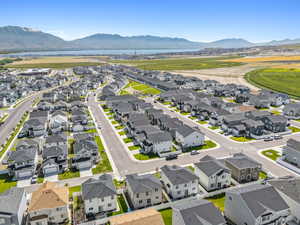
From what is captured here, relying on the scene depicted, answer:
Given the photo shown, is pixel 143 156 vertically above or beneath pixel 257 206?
beneath

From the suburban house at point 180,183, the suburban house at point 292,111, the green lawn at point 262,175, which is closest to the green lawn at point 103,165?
the suburban house at point 180,183

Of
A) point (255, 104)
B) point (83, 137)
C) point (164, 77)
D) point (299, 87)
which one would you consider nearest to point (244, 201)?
point (83, 137)

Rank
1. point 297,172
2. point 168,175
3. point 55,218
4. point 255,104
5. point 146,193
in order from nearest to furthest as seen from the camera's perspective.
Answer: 1. point 55,218
2. point 146,193
3. point 168,175
4. point 297,172
5. point 255,104

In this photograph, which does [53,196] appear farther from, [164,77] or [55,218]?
[164,77]

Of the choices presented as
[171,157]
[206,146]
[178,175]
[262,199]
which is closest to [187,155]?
[171,157]

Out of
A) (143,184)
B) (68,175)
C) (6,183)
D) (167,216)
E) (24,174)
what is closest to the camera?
(167,216)

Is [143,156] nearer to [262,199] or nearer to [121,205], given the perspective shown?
Answer: [121,205]

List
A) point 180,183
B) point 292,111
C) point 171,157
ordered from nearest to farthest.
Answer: point 180,183 → point 171,157 → point 292,111
